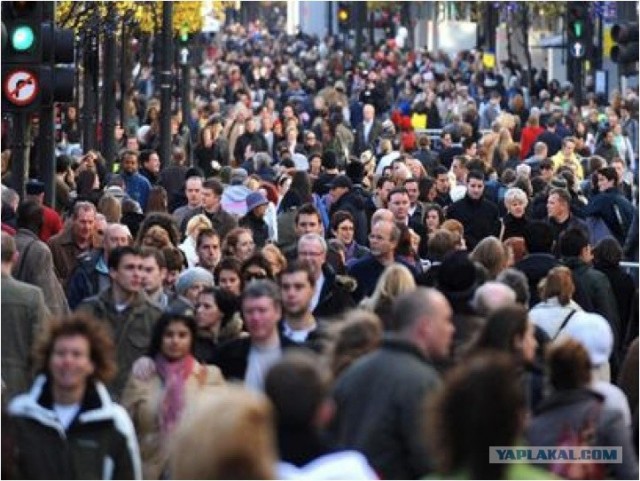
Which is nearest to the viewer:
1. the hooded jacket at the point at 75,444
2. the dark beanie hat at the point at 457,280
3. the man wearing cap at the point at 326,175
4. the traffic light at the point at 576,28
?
the hooded jacket at the point at 75,444

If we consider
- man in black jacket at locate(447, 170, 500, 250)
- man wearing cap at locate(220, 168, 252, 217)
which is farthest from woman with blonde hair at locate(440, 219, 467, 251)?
man wearing cap at locate(220, 168, 252, 217)

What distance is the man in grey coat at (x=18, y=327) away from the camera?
13.7 m

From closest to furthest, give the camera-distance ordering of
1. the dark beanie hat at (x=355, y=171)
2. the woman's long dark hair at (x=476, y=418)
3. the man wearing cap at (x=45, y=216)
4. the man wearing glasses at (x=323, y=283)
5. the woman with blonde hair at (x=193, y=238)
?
the woman's long dark hair at (x=476, y=418), the man wearing glasses at (x=323, y=283), the woman with blonde hair at (x=193, y=238), the man wearing cap at (x=45, y=216), the dark beanie hat at (x=355, y=171)

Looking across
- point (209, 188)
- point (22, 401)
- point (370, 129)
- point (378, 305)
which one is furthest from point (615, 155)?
point (22, 401)

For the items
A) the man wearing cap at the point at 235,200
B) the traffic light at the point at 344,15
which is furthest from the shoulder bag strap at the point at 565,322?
the traffic light at the point at 344,15

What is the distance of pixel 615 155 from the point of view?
35125 mm

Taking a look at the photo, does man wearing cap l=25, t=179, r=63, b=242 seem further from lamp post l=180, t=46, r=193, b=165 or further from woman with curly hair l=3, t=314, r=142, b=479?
lamp post l=180, t=46, r=193, b=165

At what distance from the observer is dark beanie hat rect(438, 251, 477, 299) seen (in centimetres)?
1296

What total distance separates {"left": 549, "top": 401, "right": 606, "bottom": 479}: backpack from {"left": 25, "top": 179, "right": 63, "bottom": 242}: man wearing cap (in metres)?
9.20

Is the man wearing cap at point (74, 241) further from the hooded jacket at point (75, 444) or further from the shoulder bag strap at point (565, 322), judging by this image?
the hooded jacket at point (75, 444)

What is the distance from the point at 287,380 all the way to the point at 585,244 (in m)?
8.98

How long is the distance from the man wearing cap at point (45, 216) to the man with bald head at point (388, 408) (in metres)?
9.42

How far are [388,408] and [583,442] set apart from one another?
3.24 feet

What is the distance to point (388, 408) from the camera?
10.4 m
